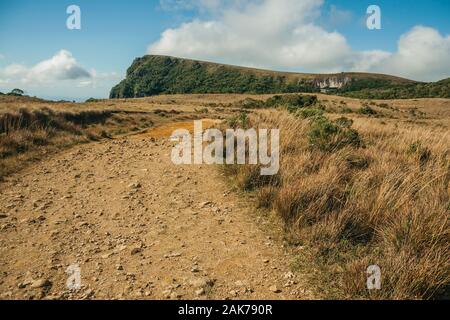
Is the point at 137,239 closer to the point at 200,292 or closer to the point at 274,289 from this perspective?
the point at 200,292

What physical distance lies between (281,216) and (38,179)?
5416 mm

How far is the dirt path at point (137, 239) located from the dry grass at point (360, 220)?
40 cm

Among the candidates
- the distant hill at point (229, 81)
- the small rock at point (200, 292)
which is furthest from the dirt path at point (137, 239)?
the distant hill at point (229, 81)

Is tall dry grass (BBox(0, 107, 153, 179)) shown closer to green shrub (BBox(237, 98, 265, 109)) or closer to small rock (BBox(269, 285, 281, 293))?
small rock (BBox(269, 285, 281, 293))

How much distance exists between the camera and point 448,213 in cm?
407

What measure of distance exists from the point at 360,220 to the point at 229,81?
12566cm

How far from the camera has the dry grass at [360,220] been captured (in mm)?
3191

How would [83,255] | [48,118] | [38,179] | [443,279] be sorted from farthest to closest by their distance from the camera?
[48,118] < [38,179] < [83,255] < [443,279]

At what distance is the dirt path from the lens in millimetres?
3395

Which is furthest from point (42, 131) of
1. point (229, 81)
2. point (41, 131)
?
point (229, 81)

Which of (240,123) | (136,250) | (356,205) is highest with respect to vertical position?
(240,123)

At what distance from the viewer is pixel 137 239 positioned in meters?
4.42

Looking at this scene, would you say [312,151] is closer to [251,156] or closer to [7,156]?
[251,156]
